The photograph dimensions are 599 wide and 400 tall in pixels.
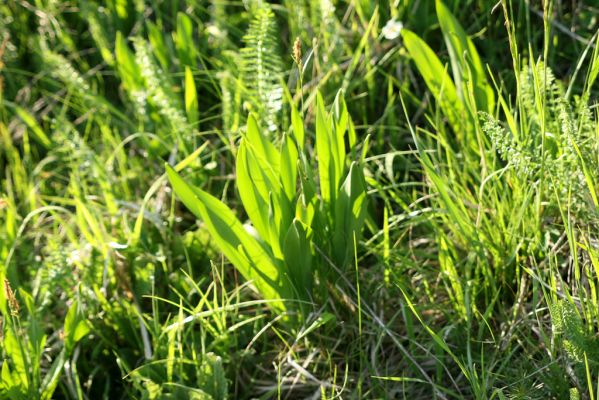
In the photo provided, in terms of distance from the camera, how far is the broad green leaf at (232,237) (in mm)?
1591

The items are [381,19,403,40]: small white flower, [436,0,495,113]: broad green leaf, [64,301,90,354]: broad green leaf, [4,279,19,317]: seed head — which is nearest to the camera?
[4,279,19,317]: seed head

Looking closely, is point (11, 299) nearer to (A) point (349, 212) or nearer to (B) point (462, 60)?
(A) point (349, 212)

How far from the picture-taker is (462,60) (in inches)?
72.1

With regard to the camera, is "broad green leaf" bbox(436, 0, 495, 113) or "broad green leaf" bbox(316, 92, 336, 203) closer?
"broad green leaf" bbox(316, 92, 336, 203)

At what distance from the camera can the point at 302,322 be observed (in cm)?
170

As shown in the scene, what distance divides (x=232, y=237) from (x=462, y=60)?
0.71m

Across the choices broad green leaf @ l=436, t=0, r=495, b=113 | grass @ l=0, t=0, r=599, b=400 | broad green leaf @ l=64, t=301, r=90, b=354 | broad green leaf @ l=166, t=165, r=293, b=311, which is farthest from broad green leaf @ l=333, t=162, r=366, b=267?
broad green leaf @ l=64, t=301, r=90, b=354

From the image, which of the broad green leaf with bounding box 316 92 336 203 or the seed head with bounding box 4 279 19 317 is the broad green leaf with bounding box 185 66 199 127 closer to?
the broad green leaf with bounding box 316 92 336 203

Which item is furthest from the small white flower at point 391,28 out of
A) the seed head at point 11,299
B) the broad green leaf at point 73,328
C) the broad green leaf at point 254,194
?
the seed head at point 11,299

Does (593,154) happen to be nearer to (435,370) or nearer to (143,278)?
(435,370)

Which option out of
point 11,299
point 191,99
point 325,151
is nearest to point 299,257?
point 325,151

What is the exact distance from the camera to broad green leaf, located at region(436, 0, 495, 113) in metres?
1.84

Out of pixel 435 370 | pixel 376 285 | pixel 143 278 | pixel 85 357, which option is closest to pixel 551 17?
pixel 376 285

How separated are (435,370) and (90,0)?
5.92ft
